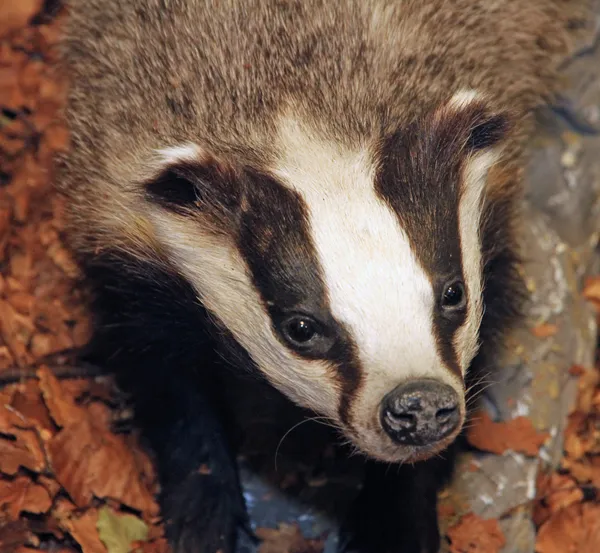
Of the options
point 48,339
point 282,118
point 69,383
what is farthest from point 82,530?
point 282,118

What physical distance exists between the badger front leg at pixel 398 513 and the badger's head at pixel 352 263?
2.16 ft

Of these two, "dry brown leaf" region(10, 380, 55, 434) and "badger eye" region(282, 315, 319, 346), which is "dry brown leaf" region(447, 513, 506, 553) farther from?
"dry brown leaf" region(10, 380, 55, 434)

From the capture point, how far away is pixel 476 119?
2506 mm

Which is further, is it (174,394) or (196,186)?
(174,394)

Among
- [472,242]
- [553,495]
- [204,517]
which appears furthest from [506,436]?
[204,517]

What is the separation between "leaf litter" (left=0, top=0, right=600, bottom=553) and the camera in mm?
2877

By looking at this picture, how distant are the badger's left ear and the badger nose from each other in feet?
2.36

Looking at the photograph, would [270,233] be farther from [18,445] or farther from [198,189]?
[18,445]

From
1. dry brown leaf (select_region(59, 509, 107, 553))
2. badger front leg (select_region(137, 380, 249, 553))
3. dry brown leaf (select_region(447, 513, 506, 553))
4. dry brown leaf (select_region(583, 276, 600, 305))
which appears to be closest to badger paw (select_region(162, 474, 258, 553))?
badger front leg (select_region(137, 380, 249, 553))

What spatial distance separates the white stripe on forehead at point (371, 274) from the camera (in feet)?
7.34

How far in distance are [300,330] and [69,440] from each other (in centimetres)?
112

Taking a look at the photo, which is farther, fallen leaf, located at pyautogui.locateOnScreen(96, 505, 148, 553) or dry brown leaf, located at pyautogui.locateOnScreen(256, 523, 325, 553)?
dry brown leaf, located at pyautogui.locateOnScreen(256, 523, 325, 553)

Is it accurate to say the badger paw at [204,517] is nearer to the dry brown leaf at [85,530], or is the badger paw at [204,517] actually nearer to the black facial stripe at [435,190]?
the dry brown leaf at [85,530]

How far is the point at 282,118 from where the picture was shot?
2420 mm
